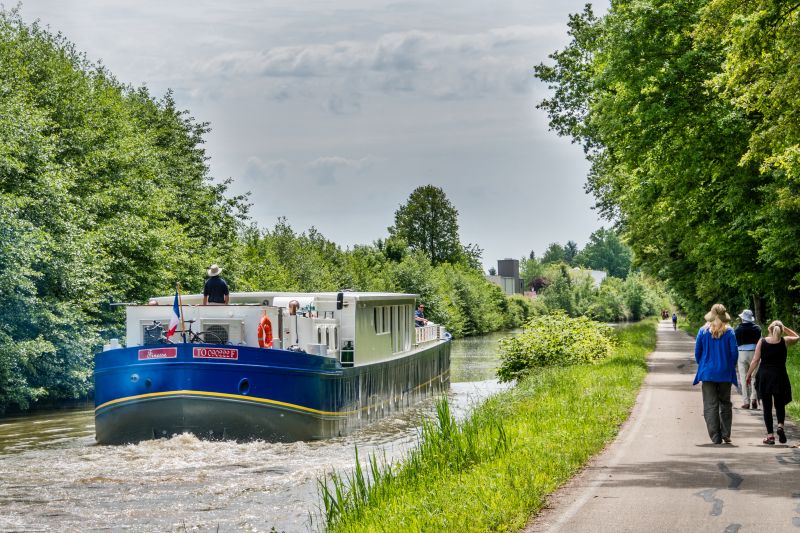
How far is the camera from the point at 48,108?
139 ft

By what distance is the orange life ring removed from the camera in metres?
23.6

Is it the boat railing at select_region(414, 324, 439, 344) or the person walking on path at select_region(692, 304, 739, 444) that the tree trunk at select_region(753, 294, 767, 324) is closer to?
the boat railing at select_region(414, 324, 439, 344)

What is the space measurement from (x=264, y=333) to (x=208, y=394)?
227 cm

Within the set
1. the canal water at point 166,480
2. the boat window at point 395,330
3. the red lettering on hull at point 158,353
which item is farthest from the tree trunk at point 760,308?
the red lettering on hull at point 158,353

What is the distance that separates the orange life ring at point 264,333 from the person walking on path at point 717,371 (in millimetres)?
10867

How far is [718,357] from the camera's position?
1568 centimetres

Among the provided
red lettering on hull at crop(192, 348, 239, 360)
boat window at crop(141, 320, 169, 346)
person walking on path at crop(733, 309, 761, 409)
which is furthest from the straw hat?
boat window at crop(141, 320, 169, 346)

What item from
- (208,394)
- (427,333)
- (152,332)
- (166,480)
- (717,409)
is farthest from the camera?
(427,333)

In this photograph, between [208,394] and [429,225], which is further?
[429,225]

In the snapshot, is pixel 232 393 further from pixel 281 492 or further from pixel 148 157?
pixel 148 157

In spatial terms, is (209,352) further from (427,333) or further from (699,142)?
(427,333)

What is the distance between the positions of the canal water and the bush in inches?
324

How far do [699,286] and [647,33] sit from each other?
21.2 meters

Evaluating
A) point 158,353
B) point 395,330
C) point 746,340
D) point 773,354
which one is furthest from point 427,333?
point 773,354
